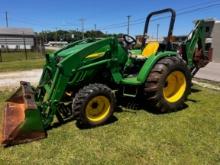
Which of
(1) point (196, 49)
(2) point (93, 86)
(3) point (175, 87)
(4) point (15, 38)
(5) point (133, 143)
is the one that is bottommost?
(5) point (133, 143)

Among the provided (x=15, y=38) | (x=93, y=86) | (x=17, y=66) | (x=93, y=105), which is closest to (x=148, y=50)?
(x=93, y=86)

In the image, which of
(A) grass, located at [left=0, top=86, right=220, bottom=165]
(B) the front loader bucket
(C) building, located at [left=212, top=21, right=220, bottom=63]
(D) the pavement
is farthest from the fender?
(C) building, located at [left=212, top=21, right=220, bottom=63]

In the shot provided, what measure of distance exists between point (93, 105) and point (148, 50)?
249 cm

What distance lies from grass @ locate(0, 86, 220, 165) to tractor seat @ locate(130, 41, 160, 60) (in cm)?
147

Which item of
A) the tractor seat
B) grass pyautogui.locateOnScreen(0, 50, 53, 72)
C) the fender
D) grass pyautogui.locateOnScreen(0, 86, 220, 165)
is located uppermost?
the tractor seat

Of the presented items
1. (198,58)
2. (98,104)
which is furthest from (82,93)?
(198,58)

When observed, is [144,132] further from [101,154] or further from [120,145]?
[101,154]

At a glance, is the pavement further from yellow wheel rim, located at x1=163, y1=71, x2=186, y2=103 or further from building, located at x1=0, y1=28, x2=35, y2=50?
building, located at x1=0, y1=28, x2=35, y2=50

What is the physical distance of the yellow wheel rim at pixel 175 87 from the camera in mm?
6412

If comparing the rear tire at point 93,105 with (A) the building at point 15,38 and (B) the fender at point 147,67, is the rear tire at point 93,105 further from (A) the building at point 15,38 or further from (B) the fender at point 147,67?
(A) the building at point 15,38

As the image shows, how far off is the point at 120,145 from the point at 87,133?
788 millimetres

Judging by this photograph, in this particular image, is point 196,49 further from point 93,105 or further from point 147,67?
point 93,105

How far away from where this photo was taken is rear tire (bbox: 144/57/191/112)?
5828 mm

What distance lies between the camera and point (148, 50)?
7.00 m
